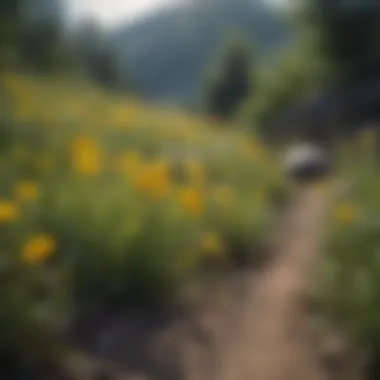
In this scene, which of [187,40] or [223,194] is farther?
[223,194]

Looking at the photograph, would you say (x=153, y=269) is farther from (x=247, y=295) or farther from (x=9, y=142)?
(x=9, y=142)

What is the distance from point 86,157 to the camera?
125cm

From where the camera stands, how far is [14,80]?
1306 millimetres

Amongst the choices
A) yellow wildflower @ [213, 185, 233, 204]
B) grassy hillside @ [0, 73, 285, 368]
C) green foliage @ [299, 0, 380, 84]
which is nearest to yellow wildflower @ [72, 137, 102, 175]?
grassy hillside @ [0, 73, 285, 368]

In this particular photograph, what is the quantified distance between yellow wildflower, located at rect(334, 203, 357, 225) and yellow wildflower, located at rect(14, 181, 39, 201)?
562 mm

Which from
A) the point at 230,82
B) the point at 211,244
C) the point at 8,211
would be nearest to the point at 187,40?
the point at 230,82

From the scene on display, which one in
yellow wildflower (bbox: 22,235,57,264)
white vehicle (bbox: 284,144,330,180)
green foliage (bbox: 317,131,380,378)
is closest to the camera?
yellow wildflower (bbox: 22,235,57,264)

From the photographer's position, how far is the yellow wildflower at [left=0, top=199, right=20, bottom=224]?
3.43 feet

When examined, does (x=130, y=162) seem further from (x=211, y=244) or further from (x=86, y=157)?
(x=211, y=244)

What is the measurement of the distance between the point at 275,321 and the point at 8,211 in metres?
0.53

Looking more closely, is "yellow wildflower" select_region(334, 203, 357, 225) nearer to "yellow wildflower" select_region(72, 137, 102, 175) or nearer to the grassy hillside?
the grassy hillside

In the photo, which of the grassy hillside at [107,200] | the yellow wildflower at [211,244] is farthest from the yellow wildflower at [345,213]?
the yellow wildflower at [211,244]

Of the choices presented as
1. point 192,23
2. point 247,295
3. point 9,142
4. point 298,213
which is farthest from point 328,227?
point 9,142

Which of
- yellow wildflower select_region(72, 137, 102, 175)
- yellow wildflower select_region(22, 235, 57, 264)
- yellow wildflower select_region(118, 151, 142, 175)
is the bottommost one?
yellow wildflower select_region(22, 235, 57, 264)
